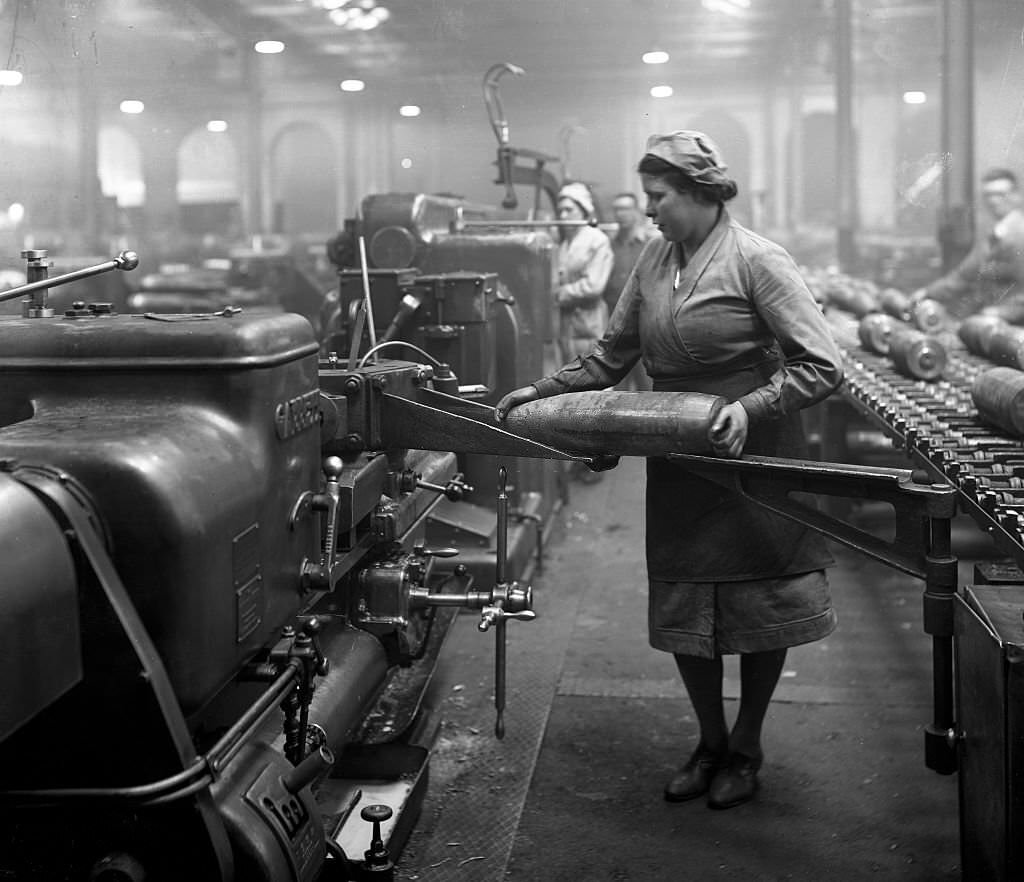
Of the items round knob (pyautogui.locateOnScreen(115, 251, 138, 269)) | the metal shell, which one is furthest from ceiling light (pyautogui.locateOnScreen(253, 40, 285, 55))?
the metal shell

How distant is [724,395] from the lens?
8.16 feet

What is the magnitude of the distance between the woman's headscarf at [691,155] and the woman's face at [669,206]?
5 centimetres

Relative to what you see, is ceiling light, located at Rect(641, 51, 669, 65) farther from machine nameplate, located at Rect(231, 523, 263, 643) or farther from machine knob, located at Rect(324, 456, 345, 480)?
machine nameplate, located at Rect(231, 523, 263, 643)

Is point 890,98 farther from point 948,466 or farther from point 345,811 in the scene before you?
point 345,811

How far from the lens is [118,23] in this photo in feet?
11.0

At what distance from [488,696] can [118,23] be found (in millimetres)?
2157

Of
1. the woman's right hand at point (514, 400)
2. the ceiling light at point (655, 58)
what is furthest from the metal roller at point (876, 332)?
the woman's right hand at point (514, 400)

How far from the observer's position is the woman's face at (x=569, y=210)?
544 cm

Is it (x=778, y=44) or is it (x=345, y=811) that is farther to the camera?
(x=778, y=44)

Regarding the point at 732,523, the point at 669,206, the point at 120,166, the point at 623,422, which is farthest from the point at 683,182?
the point at 120,166

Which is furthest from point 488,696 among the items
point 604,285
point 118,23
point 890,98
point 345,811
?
point 890,98

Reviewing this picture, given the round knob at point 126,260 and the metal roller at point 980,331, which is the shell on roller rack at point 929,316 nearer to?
the metal roller at point 980,331

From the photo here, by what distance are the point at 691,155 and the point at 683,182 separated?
0.06 meters

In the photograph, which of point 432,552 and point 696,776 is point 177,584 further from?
point 696,776
